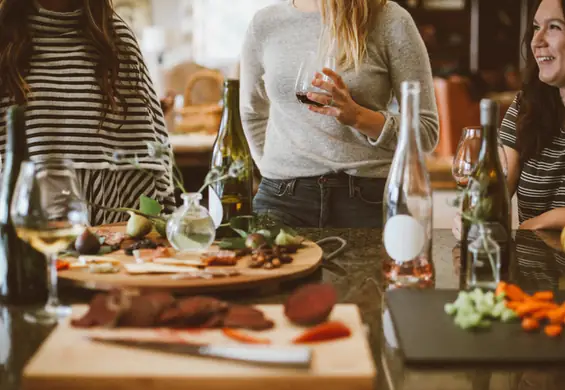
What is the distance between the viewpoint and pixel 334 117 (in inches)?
71.9

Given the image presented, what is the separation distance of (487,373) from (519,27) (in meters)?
8.49

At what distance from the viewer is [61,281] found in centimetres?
114

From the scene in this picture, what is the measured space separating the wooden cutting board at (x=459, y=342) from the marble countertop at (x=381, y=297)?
0.04ft

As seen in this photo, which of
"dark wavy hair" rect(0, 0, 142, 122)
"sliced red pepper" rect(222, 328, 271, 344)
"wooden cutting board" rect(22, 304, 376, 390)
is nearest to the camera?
"wooden cutting board" rect(22, 304, 376, 390)

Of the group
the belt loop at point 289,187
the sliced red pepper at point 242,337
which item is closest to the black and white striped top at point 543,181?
the belt loop at point 289,187

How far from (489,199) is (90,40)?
1050 millimetres

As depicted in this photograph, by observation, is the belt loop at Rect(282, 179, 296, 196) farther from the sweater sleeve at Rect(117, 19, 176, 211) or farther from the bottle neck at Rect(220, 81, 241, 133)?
the bottle neck at Rect(220, 81, 241, 133)

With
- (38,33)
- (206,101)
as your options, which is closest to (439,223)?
(206,101)

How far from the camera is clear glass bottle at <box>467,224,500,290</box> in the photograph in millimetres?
1106

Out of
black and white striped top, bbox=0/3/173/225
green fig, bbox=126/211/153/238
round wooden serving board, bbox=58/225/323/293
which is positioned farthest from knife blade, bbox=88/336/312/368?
black and white striped top, bbox=0/3/173/225

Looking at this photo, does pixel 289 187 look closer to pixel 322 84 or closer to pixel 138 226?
pixel 322 84

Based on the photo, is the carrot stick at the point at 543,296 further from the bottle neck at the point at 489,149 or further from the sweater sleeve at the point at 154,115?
the sweater sleeve at the point at 154,115

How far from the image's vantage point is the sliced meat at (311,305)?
91 centimetres

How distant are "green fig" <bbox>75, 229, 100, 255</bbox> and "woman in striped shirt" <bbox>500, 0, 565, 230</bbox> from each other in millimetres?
1100
